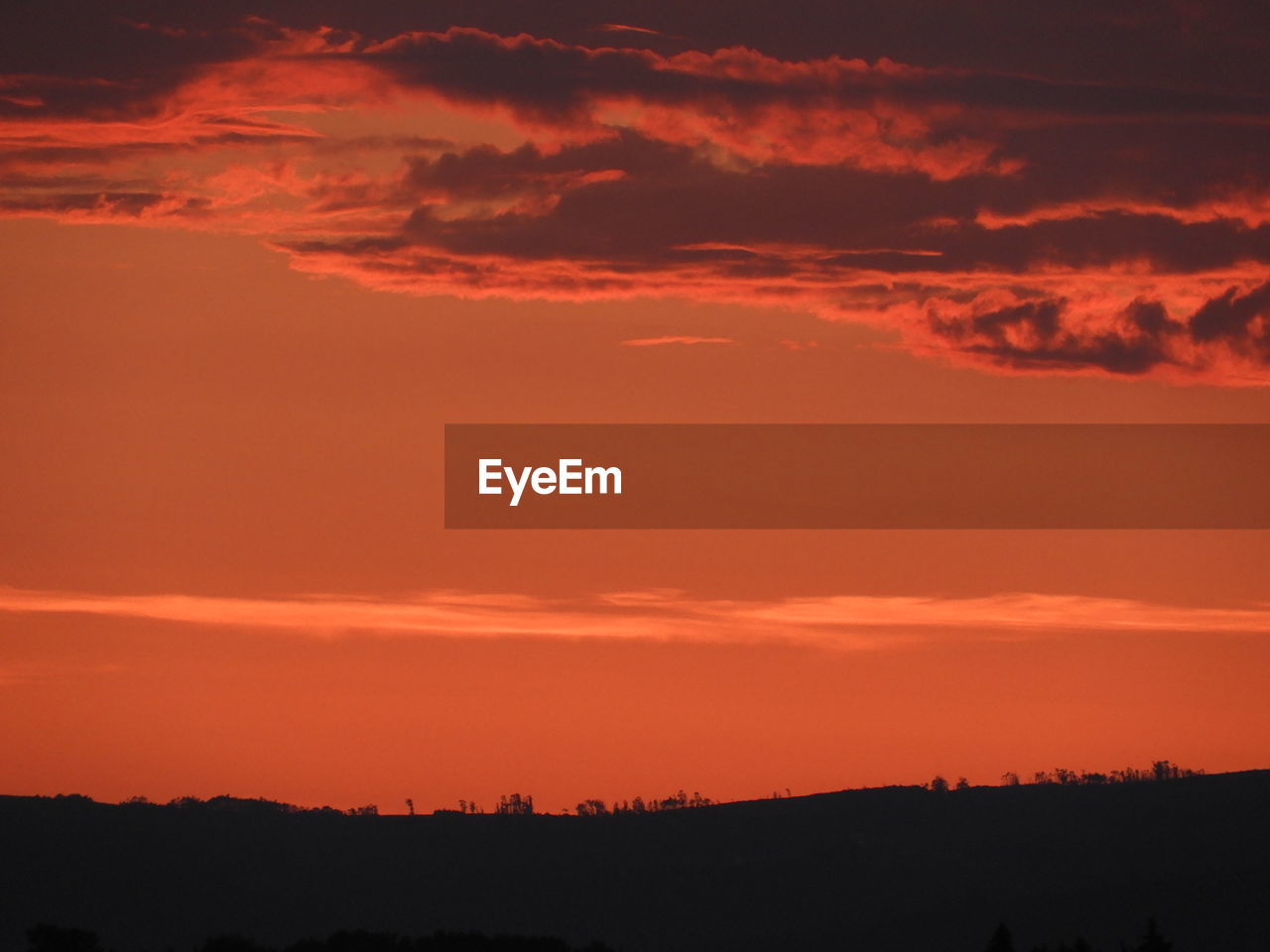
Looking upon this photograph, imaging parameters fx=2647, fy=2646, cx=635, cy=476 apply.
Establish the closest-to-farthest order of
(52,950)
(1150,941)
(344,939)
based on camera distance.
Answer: (1150,941) → (52,950) → (344,939)

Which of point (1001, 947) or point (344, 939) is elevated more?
point (344, 939)

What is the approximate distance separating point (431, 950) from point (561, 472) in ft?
203

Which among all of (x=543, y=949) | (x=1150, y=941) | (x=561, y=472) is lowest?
(x=1150, y=941)

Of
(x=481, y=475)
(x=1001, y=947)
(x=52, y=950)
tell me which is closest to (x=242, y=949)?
(x=52, y=950)

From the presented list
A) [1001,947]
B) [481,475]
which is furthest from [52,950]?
[1001,947]

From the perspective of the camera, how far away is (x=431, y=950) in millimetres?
191125

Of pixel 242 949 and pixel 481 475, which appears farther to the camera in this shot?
pixel 242 949

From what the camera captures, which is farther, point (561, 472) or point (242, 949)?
point (242, 949)

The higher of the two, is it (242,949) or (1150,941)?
(242,949)

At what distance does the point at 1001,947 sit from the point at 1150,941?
789 cm

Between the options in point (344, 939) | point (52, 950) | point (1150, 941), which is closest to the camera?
point (1150, 941)

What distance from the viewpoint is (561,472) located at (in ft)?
462

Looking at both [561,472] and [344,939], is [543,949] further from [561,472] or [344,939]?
[561,472]

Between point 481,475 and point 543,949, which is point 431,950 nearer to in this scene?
point 543,949
